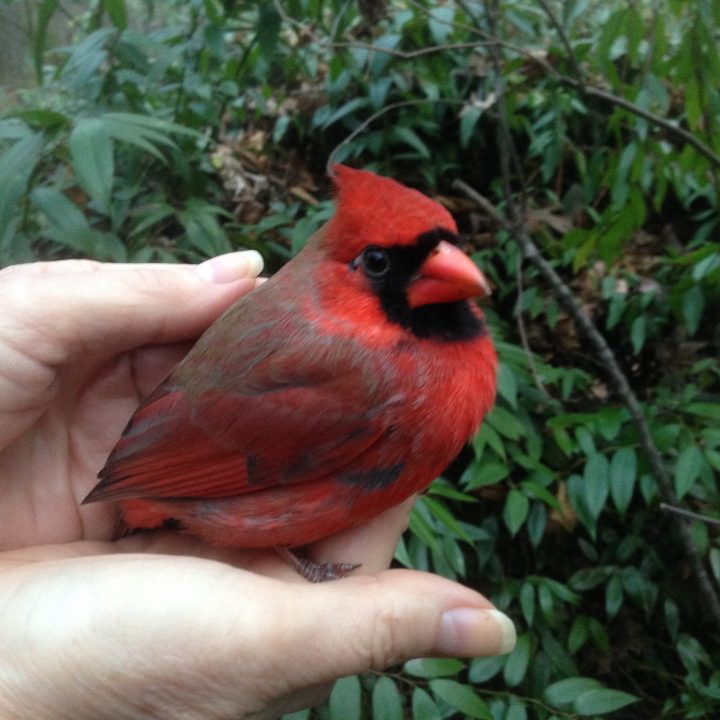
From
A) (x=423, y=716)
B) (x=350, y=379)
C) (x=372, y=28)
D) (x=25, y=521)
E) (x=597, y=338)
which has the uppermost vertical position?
(x=372, y=28)

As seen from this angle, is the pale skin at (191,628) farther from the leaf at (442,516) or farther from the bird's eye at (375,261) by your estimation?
the bird's eye at (375,261)

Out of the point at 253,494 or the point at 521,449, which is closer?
the point at 253,494

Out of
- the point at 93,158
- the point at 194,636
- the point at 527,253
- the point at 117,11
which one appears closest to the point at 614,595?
the point at 527,253

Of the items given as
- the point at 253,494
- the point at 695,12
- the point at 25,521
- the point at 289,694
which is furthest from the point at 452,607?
the point at 695,12

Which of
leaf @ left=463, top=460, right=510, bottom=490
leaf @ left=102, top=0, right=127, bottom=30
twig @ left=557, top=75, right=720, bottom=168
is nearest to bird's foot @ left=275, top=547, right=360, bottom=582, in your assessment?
leaf @ left=463, top=460, right=510, bottom=490

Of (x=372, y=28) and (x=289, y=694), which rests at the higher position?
(x=372, y=28)

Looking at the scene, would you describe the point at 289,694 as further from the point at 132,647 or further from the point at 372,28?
the point at 372,28

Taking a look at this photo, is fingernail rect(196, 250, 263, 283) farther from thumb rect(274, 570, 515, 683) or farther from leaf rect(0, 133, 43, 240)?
thumb rect(274, 570, 515, 683)

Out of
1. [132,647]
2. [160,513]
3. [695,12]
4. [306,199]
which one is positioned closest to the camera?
[132,647]

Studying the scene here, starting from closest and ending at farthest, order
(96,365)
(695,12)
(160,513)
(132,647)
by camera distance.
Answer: (132,647) < (160,513) < (695,12) < (96,365)
